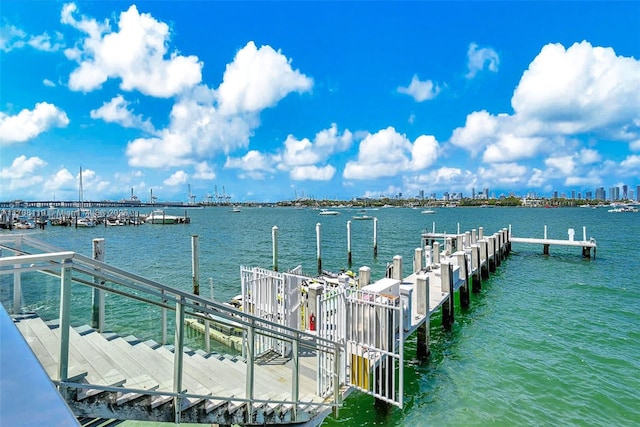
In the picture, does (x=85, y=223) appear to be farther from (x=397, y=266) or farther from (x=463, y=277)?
(x=463, y=277)

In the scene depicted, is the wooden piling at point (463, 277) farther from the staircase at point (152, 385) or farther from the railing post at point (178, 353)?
the railing post at point (178, 353)

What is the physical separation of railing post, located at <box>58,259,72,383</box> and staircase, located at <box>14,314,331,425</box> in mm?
50

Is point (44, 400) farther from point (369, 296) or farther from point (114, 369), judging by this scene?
point (369, 296)

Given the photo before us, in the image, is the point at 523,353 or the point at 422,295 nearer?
the point at 422,295

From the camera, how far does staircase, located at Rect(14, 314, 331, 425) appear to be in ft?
11.0

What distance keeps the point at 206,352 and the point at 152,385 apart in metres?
2.56

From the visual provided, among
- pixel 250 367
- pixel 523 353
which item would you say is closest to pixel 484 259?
pixel 523 353

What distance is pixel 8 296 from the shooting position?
5.08 m

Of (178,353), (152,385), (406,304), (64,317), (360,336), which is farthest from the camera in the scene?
(406,304)

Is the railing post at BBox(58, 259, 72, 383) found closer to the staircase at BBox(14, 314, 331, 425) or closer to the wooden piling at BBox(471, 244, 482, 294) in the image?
the staircase at BBox(14, 314, 331, 425)

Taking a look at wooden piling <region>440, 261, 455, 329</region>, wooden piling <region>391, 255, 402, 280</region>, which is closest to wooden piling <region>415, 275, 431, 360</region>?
wooden piling <region>391, 255, 402, 280</region>

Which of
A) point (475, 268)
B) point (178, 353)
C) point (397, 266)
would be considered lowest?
point (475, 268)

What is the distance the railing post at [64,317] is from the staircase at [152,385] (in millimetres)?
50

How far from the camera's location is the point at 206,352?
21.0 ft
